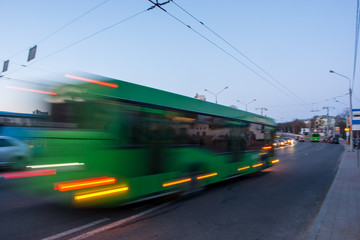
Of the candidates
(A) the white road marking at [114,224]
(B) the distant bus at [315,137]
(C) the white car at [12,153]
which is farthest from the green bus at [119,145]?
(B) the distant bus at [315,137]

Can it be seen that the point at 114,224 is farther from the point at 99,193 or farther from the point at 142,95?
the point at 142,95

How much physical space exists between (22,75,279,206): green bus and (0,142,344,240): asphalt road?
0.45 meters

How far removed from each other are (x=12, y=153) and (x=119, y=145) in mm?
9282

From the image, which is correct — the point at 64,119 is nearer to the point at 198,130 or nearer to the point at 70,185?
the point at 70,185

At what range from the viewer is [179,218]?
5.28 metres

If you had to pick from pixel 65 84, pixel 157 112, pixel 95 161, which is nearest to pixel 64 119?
pixel 65 84

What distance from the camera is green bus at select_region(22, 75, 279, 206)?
14.8 feet

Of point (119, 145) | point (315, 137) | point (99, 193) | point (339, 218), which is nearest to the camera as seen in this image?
point (99, 193)

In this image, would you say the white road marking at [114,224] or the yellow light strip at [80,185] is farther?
the yellow light strip at [80,185]

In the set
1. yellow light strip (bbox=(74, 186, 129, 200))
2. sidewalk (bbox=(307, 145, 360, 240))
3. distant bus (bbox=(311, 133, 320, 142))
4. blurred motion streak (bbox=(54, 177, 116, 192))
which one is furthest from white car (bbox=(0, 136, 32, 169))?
distant bus (bbox=(311, 133, 320, 142))

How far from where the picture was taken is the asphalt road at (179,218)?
4.37m

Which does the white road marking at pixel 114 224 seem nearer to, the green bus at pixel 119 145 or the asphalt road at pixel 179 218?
the asphalt road at pixel 179 218

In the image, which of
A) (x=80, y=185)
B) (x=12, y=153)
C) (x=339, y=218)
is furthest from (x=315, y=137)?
(x=80, y=185)

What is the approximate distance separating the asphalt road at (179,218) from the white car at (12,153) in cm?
422
